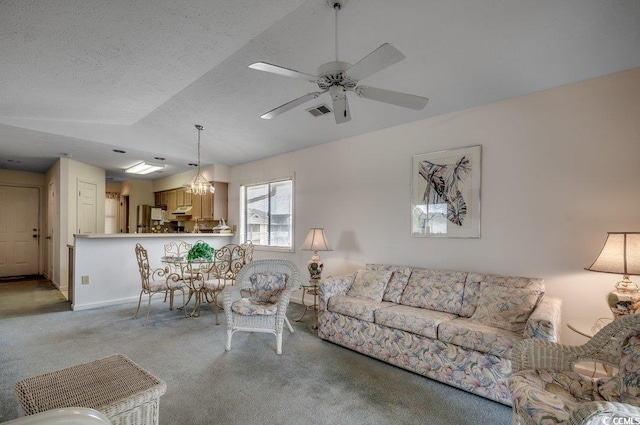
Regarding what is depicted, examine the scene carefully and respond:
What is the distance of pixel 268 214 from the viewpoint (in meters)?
6.10

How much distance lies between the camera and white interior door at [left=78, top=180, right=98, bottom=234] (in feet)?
21.8

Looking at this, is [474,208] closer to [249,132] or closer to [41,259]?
[249,132]

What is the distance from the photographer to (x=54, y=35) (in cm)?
244

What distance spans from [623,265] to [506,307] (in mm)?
829

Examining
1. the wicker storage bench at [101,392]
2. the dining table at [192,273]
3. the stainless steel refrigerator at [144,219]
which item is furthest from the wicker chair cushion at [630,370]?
the stainless steel refrigerator at [144,219]

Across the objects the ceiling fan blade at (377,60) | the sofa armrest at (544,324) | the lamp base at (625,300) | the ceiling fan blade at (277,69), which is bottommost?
the sofa armrest at (544,324)

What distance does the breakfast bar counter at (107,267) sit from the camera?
481cm

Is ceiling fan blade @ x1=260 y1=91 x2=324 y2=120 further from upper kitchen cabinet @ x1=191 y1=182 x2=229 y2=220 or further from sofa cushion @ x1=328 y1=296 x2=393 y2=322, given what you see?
upper kitchen cabinet @ x1=191 y1=182 x2=229 y2=220

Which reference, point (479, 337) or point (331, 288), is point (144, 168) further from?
point (479, 337)

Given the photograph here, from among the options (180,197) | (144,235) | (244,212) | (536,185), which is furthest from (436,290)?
(180,197)

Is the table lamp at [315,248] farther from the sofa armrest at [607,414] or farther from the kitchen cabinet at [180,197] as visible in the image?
the kitchen cabinet at [180,197]

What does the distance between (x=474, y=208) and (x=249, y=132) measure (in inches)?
133

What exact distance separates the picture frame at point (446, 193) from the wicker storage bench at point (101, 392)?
3.06 meters

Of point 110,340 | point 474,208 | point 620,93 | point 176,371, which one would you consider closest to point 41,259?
point 110,340
